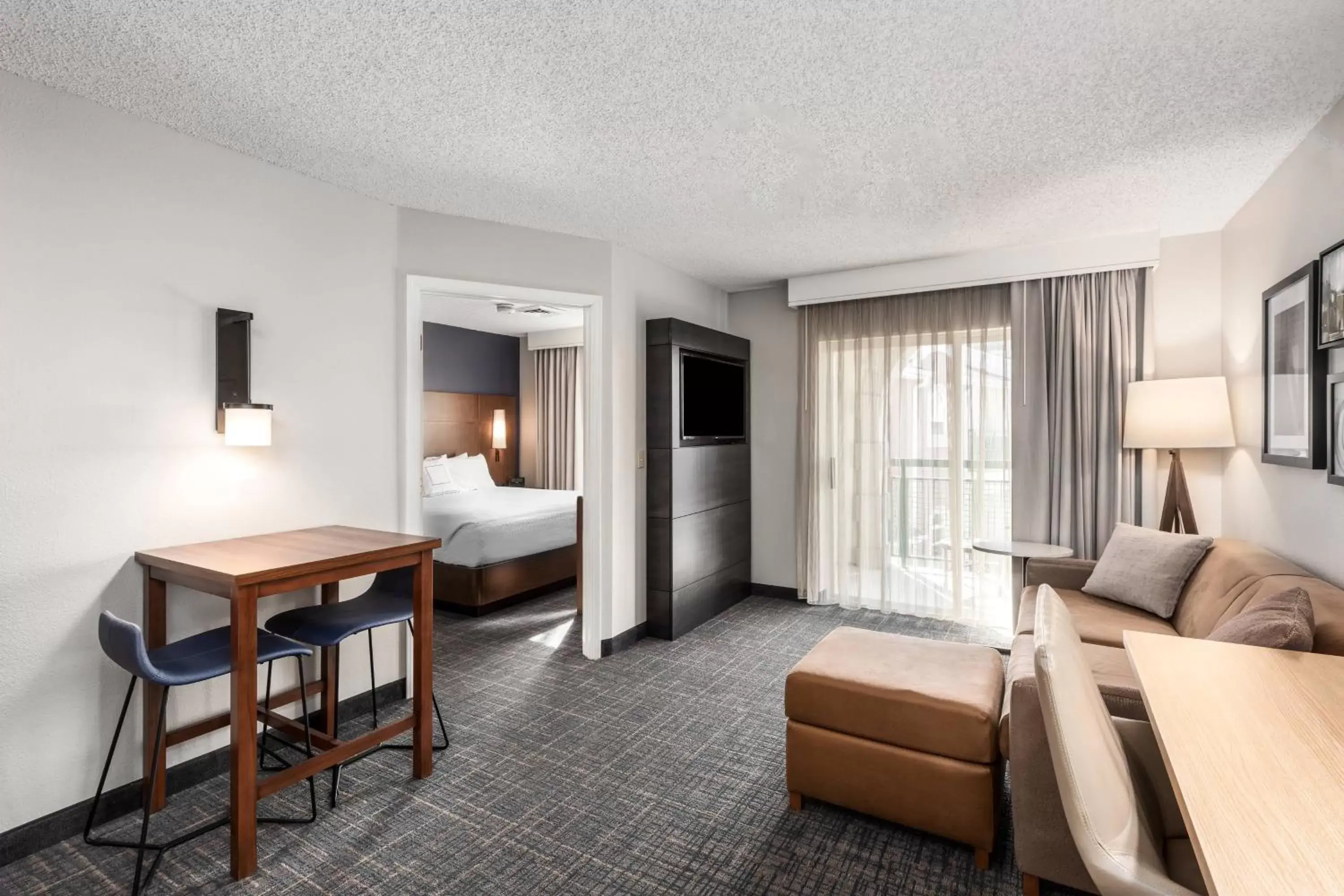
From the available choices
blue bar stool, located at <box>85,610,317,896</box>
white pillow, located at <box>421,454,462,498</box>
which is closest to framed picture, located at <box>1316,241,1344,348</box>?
blue bar stool, located at <box>85,610,317,896</box>

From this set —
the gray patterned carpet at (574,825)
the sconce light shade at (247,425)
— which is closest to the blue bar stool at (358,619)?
the gray patterned carpet at (574,825)

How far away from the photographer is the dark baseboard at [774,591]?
509 cm

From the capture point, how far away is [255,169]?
8.73ft

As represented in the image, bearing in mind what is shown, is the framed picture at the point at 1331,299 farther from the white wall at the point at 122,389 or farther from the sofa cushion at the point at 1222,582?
the white wall at the point at 122,389

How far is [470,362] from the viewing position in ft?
23.9

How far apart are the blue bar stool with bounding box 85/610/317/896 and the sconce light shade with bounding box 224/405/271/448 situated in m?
0.69

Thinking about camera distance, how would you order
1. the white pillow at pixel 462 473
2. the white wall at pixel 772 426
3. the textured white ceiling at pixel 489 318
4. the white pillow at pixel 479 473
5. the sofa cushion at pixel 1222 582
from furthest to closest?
the white pillow at pixel 479 473, the white pillow at pixel 462 473, the textured white ceiling at pixel 489 318, the white wall at pixel 772 426, the sofa cushion at pixel 1222 582

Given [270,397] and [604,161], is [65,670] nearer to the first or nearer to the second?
[270,397]

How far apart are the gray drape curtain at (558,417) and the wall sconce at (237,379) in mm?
4864

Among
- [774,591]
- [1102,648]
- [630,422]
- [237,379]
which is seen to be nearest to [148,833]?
[237,379]

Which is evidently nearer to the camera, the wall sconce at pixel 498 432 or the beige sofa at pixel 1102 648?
the beige sofa at pixel 1102 648

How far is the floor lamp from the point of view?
321 cm

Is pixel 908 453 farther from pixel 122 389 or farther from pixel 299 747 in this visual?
pixel 122 389

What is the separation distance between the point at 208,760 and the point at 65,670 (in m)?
0.62
